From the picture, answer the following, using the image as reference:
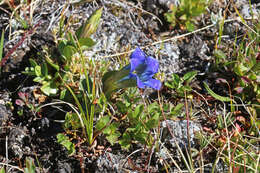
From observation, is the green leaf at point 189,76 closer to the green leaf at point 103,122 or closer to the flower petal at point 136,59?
the flower petal at point 136,59

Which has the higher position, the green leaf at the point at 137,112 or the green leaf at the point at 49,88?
the green leaf at the point at 49,88

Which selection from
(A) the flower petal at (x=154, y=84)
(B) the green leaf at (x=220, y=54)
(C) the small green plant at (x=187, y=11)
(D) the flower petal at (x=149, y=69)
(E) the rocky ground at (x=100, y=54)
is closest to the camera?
(A) the flower petal at (x=154, y=84)

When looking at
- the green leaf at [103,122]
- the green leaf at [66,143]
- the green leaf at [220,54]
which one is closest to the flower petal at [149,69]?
the green leaf at [103,122]

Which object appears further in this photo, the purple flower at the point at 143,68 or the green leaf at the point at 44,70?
the green leaf at the point at 44,70

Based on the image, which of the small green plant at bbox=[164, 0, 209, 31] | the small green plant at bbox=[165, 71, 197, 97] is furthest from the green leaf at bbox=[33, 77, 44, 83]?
the small green plant at bbox=[164, 0, 209, 31]

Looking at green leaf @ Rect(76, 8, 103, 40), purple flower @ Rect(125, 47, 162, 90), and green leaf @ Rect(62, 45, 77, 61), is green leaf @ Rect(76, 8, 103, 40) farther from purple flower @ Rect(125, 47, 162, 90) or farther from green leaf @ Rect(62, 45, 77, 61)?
purple flower @ Rect(125, 47, 162, 90)
